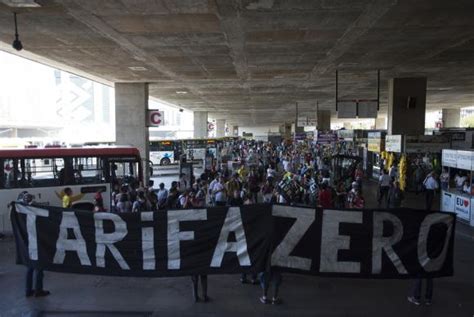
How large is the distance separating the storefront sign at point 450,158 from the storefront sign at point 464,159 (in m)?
0.27

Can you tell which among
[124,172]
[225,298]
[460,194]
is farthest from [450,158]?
[124,172]

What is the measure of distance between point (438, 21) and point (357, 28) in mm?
2081

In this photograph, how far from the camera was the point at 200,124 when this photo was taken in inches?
2153

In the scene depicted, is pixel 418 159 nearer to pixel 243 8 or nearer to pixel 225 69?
pixel 225 69

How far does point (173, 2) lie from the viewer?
8812 mm

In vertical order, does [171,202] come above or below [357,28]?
below

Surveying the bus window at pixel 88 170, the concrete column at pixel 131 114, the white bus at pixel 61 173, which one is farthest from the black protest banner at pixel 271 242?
the concrete column at pixel 131 114

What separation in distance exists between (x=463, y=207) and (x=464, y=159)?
1729 millimetres

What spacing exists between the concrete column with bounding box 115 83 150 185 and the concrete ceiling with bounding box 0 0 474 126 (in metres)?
2.09

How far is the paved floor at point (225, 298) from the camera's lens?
7.09 meters

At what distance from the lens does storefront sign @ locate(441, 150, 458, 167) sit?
50.6 ft

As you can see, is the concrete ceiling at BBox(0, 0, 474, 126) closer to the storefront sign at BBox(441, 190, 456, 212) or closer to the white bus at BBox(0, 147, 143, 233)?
the white bus at BBox(0, 147, 143, 233)

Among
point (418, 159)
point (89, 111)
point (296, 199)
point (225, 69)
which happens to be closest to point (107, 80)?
point (225, 69)

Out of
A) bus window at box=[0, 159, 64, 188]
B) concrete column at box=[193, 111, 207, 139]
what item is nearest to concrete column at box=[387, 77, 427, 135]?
bus window at box=[0, 159, 64, 188]
